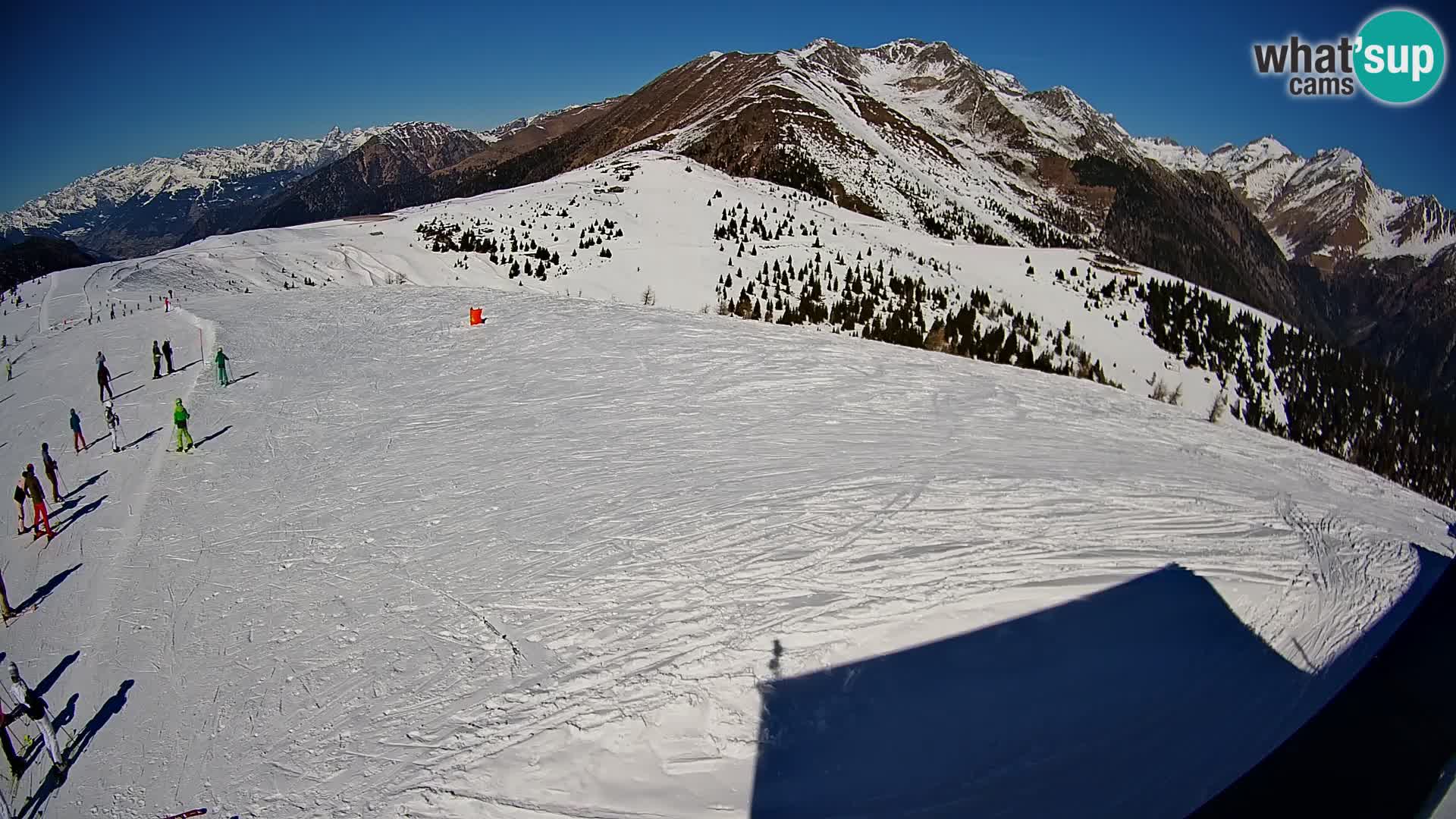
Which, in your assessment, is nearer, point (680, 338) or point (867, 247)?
point (680, 338)

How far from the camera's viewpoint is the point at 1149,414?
16.2 metres

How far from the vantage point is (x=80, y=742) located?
22.2ft

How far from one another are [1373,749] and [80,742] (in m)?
11.8

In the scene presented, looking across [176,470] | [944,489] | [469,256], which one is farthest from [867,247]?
[176,470]

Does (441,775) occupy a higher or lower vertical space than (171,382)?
lower

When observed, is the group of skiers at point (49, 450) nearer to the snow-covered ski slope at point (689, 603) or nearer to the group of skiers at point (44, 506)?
the group of skiers at point (44, 506)

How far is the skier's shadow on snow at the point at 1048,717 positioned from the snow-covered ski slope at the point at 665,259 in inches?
963

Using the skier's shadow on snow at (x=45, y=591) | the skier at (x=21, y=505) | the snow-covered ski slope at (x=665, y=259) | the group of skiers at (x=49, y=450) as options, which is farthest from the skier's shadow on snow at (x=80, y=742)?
the snow-covered ski slope at (x=665, y=259)

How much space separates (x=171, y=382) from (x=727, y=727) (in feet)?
61.7

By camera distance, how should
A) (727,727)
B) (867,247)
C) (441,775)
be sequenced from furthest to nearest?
(867,247) < (727,727) < (441,775)

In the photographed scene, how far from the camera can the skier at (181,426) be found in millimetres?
12898

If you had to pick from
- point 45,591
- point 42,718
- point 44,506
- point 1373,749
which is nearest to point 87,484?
point 44,506

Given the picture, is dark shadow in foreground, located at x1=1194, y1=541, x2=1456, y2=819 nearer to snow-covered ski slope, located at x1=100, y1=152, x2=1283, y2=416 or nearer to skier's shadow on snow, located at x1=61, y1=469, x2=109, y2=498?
skier's shadow on snow, located at x1=61, y1=469, x2=109, y2=498

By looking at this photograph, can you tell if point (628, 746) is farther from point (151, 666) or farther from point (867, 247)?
point (867, 247)
